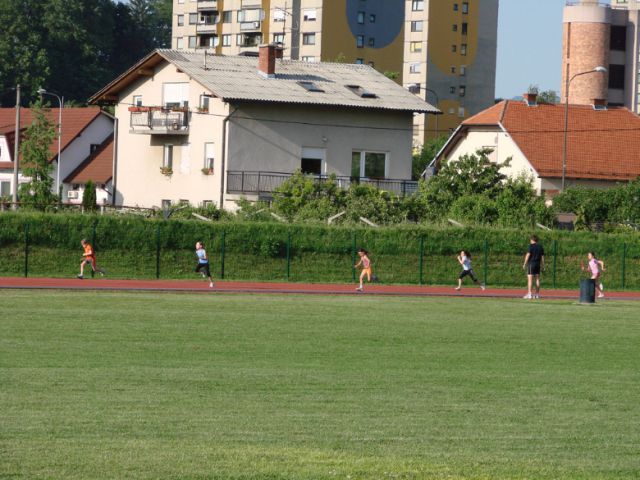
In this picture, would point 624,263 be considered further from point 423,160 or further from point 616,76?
point 616,76

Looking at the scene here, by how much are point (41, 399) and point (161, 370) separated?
339 centimetres

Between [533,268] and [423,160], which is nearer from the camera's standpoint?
[533,268]

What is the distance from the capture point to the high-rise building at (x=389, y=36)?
120 meters

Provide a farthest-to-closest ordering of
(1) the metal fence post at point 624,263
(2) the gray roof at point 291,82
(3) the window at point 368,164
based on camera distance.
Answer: (3) the window at point 368,164, (2) the gray roof at point 291,82, (1) the metal fence post at point 624,263

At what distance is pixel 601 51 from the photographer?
396 feet

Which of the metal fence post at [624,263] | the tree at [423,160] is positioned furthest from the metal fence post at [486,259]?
the tree at [423,160]

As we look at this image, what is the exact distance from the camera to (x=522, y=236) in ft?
167

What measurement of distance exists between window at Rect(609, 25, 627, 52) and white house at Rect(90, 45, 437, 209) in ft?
214

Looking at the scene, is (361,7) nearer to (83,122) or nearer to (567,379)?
(83,122)

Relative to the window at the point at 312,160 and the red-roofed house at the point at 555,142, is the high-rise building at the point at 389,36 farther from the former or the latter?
the window at the point at 312,160

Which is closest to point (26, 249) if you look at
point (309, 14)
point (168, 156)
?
point (168, 156)

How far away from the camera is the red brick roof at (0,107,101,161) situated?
282ft

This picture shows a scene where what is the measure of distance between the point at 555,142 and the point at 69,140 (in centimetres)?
3210

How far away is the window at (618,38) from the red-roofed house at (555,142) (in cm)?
4946
